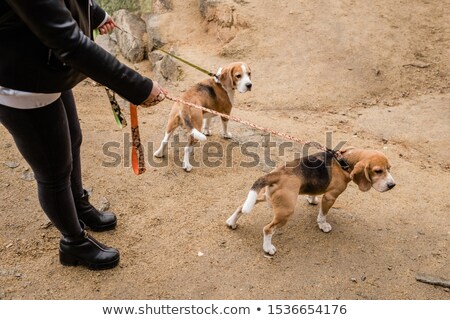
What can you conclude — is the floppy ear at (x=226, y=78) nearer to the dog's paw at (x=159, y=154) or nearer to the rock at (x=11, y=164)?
the dog's paw at (x=159, y=154)

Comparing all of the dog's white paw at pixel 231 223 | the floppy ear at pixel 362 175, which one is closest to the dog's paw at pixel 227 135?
the dog's white paw at pixel 231 223

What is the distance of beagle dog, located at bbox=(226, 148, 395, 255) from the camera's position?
3.48m

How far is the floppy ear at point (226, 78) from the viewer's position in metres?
5.36

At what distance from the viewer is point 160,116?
649 centimetres

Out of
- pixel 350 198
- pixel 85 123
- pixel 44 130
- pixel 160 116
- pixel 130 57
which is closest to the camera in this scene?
pixel 44 130

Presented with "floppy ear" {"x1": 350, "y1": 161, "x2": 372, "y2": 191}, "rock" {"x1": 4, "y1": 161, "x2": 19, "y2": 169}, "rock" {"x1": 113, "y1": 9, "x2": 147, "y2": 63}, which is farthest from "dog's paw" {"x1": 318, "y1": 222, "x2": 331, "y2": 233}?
"rock" {"x1": 113, "y1": 9, "x2": 147, "y2": 63}

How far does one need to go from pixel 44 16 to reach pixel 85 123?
4.21m

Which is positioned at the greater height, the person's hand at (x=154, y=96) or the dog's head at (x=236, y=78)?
the person's hand at (x=154, y=96)

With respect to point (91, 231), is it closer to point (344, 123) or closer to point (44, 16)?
point (44, 16)

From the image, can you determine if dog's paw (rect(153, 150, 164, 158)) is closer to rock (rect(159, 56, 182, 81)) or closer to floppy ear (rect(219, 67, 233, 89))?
floppy ear (rect(219, 67, 233, 89))

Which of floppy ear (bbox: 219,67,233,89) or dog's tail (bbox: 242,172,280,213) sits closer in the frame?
dog's tail (bbox: 242,172,280,213)

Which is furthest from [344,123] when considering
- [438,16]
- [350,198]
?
[438,16]

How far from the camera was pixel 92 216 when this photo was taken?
11.6ft

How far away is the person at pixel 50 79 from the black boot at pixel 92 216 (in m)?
0.54
